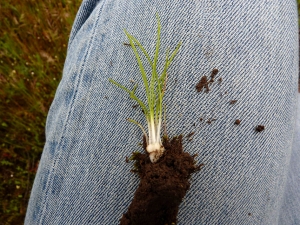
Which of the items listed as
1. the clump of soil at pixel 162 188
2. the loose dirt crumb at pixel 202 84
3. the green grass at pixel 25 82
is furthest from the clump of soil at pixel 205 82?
the green grass at pixel 25 82

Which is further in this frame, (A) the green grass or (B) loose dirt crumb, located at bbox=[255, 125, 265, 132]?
(A) the green grass

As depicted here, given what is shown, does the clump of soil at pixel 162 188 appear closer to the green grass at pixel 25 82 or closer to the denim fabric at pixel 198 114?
the denim fabric at pixel 198 114

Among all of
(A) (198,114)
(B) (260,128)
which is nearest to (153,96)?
(A) (198,114)

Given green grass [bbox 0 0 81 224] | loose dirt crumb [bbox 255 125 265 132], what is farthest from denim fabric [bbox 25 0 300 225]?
green grass [bbox 0 0 81 224]

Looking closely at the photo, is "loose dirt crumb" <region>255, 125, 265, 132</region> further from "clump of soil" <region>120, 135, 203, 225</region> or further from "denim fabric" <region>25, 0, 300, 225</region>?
"clump of soil" <region>120, 135, 203, 225</region>

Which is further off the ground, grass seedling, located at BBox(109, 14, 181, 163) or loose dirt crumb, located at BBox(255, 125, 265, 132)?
grass seedling, located at BBox(109, 14, 181, 163)

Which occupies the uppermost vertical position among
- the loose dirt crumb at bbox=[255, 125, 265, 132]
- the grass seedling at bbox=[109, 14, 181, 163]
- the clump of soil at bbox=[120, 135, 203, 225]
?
the grass seedling at bbox=[109, 14, 181, 163]
